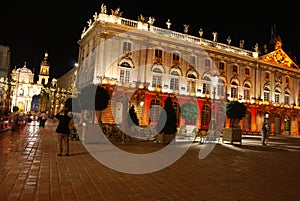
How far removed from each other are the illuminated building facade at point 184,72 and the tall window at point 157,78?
0.13 meters

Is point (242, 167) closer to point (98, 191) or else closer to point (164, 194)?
point (164, 194)

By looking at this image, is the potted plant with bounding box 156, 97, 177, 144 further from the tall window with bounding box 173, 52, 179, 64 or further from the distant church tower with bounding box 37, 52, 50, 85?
the distant church tower with bounding box 37, 52, 50, 85

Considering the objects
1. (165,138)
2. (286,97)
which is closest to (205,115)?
(286,97)

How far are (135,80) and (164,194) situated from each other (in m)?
26.3

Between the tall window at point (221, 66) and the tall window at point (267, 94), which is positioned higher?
the tall window at point (221, 66)

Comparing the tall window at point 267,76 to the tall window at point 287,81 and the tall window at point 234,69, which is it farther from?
the tall window at point 234,69

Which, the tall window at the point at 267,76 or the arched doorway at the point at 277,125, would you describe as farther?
the arched doorway at the point at 277,125

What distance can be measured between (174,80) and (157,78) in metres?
2.73

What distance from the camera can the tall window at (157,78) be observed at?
1266 inches

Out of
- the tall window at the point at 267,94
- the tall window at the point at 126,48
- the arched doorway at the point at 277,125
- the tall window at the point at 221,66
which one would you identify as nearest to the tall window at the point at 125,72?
the tall window at the point at 126,48

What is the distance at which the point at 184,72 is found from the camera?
113 ft

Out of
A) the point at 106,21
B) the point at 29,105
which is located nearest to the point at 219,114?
the point at 106,21

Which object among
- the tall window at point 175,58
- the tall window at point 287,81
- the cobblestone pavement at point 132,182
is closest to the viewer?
the cobblestone pavement at point 132,182

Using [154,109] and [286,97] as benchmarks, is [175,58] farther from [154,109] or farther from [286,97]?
[286,97]
